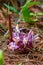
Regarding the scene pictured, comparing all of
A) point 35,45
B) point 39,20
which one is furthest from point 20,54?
point 39,20

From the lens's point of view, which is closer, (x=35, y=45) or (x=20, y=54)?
(x=20, y=54)

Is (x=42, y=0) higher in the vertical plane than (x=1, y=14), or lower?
higher

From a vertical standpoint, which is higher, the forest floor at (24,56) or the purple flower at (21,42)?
the purple flower at (21,42)

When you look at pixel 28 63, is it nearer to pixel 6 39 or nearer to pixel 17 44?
pixel 17 44

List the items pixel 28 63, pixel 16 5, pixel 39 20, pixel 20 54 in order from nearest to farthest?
pixel 28 63 < pixel 20 54 < pixel 39 20 < pixel 16 5

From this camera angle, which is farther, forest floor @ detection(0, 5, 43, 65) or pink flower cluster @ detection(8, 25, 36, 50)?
pink flower cluster @ detection(8, 25, 36, 50)

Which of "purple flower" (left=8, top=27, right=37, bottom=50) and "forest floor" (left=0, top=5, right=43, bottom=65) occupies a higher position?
"purple flower" (left=8, top=27, right=37, bottom=50)

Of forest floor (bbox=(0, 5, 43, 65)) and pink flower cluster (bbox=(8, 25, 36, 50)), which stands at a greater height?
pink flower cluster (bbox=(8, 25, 36, 50))

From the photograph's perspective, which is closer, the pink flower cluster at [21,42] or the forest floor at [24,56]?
the forest floor at [24,56]

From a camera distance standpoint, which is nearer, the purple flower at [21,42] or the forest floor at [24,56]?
the forest floor at [24,56]

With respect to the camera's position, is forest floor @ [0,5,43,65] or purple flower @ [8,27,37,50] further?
purple flower @ [8,27,37,50]

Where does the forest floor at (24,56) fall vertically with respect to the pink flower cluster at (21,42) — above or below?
below
